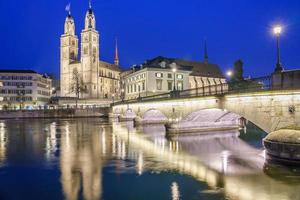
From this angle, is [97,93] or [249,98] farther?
[97,93]

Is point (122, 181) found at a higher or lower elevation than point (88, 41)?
lower

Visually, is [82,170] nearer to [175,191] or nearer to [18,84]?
[175,191]

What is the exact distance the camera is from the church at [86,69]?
164 meters

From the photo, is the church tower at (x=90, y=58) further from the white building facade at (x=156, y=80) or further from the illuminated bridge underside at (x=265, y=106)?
the illuminated bridge underside at (x=265, y=106)

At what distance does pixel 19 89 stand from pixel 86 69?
34.1m

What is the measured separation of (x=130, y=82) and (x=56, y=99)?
46.8m

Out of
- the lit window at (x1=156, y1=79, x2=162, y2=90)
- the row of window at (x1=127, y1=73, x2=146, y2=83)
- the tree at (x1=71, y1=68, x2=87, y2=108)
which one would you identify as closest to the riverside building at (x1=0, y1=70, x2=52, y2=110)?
the tree at (x1=71, y1=68, x2=87, y2=108)

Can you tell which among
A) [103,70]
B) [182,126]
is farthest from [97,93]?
[182,126]

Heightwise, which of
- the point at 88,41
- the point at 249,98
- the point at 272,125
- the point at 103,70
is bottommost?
the point at 272,125

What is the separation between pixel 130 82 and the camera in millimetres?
114562

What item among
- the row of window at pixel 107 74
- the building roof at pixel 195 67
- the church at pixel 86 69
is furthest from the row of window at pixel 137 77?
the row of window at pixel 107 74

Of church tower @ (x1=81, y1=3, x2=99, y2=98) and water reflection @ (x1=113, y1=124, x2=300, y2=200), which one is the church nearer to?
church tower @ (x1=81, y1=3, x2=99, y2=98)

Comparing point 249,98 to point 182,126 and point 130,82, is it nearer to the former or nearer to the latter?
point 182,126

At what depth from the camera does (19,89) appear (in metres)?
146
